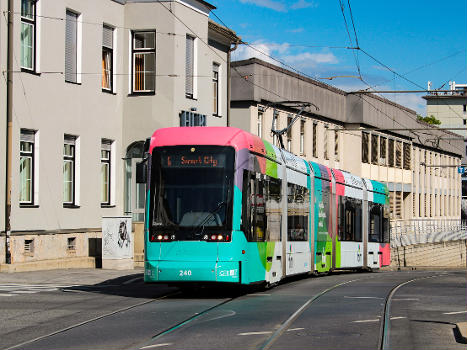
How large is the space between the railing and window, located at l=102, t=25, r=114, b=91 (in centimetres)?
2510

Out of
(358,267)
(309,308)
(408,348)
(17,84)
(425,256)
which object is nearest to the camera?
(408,348)

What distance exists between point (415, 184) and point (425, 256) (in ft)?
49.3

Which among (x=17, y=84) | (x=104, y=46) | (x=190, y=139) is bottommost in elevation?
(x=190, y=139)

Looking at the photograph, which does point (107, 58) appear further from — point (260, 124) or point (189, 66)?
point (260, 124)

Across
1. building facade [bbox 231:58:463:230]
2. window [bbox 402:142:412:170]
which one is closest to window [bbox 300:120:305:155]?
building facade [bbox 231:58:463:230]

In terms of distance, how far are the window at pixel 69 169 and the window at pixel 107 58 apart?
2761 millimetres

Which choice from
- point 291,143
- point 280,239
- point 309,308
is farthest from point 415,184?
point 309,308

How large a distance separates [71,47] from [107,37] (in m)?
2.57

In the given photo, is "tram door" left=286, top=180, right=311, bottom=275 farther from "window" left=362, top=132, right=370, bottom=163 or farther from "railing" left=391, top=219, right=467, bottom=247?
"window" left=362, top=132, right=370, bottom=163

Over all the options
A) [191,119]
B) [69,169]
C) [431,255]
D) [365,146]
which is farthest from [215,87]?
[431,255]

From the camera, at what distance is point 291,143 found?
50.3m

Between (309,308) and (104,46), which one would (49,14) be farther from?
(309,308)

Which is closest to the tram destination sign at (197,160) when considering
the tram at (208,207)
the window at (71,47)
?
the tram at (208,207)

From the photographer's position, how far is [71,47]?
30.3 metres
